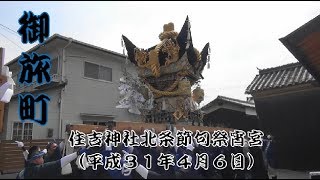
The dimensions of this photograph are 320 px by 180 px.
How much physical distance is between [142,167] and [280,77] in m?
6.85

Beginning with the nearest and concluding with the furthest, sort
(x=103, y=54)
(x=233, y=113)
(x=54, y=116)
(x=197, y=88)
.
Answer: (x=197, y=88) < (x=233, y=113) < (x=54, y=116) < (x=103, y=54)

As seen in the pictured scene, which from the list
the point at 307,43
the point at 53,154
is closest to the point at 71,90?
the point at 53,154

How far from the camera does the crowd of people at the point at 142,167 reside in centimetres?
479

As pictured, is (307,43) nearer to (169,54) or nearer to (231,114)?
(169,54)

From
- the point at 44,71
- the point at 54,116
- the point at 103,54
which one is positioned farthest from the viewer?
the point at 103,54

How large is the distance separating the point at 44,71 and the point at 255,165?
524 centimetres

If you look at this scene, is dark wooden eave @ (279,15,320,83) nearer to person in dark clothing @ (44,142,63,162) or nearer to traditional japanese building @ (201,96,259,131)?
traditional japanese building @ (201,96,259,131)

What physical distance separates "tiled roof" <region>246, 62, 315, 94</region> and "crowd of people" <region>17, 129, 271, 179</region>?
3647 millimetres

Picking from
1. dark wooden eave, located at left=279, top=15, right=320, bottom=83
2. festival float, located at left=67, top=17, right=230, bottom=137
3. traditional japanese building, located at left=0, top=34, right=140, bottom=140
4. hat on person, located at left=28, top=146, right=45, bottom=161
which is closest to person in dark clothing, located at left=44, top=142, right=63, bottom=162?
hat on person, located at left=28, top=146, right=45, bottom=161

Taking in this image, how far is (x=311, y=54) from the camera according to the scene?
259 inches

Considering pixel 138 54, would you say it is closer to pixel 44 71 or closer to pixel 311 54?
pixel 44 71

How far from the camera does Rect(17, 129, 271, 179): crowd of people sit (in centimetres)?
479

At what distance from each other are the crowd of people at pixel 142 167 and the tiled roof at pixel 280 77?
3.65 metres

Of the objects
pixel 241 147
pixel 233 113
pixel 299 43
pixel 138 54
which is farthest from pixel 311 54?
pixel 233 113
